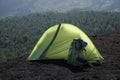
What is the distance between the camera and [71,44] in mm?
16656

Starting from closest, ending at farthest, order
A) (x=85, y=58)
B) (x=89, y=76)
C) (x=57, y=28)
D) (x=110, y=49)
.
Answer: (x=89, y=76)
(x=85, y=58)
(x=57, y=28)
(x=110, y=49)

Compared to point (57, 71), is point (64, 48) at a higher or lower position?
higher

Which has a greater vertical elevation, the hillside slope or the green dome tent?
the green dome tent

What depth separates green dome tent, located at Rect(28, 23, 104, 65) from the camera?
54.0 feet

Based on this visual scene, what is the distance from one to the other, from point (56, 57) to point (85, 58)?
1598 mm

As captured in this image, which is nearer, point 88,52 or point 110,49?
point 88,52

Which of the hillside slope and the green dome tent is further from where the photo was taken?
the green dome tent

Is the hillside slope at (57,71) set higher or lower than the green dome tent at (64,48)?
lower

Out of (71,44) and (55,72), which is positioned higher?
(71,44)

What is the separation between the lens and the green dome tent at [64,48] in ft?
54.0

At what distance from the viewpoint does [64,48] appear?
17219mm

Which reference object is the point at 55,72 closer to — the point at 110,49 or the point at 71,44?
the point at 71,44

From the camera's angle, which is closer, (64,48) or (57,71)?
(57,71)

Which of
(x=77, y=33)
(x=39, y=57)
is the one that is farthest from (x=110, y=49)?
(x=39, y=57)
